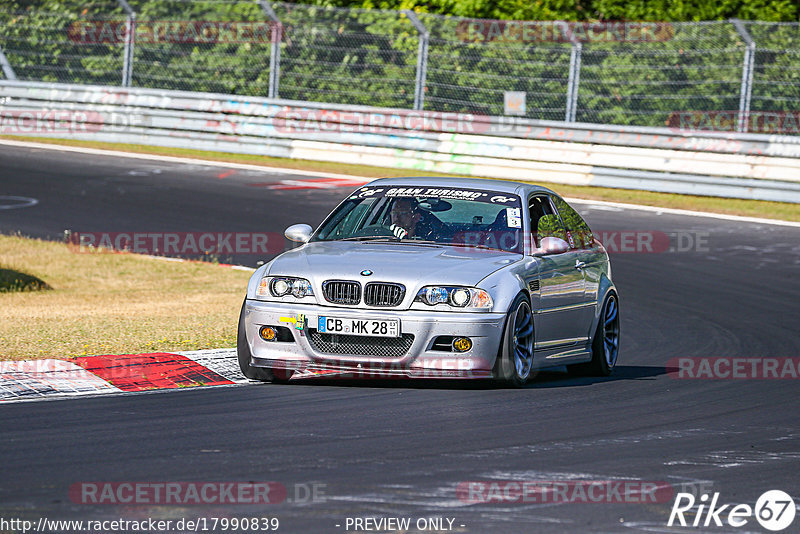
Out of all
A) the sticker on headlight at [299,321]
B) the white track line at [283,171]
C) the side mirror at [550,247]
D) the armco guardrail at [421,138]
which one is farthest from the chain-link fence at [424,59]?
the sticker on headlight at [299,321]

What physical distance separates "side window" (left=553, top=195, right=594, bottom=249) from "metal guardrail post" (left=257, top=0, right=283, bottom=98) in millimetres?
15197

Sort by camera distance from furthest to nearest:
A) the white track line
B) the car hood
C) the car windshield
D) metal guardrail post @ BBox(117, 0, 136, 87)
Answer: metal guardrail post @ BBox(117, 0, 136, 87) → the white track line → the car windshield → the car hood

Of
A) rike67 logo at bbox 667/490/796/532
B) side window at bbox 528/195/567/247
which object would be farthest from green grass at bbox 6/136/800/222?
rike67 logo at bbox 667/490/796/532

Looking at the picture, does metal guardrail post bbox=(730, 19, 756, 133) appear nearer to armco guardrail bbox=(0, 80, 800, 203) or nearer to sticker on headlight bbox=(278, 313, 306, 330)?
armco guardrail bbox=(0, 80, 800, 203)

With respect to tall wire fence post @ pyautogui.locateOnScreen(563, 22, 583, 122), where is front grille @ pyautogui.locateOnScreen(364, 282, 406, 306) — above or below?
below

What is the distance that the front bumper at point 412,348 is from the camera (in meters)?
8.70

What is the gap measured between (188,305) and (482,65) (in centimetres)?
1147

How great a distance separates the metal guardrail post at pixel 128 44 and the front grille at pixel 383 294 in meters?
18.6

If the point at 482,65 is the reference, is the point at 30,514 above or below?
below

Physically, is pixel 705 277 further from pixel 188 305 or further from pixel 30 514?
pixel 30 514

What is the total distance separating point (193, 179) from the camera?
23.3m

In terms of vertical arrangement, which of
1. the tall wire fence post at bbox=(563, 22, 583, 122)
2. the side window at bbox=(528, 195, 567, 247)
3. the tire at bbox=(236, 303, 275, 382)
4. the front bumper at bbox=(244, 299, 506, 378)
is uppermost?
the tall wire fence post at bbox=(563, 22, 583, 122)

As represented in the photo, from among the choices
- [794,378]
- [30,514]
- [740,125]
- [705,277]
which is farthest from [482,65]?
[30,514]

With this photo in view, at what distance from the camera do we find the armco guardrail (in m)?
22.1
